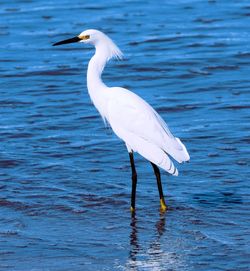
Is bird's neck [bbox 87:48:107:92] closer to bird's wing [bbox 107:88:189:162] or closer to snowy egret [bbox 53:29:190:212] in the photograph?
snowy egret [bbox 53:29:190:212]

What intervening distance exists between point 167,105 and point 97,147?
1847 millimetres

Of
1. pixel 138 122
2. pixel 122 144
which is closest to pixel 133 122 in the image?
pixel 138 122

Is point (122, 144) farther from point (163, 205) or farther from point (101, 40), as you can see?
point (163, 205)

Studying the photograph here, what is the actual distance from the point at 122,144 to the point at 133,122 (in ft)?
6.50

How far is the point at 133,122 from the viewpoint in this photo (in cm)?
817

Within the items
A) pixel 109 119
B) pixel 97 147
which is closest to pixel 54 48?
pixel 97 147

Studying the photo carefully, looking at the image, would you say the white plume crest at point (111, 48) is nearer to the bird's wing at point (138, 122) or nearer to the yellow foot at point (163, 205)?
the bird's wing at point (138, 122)

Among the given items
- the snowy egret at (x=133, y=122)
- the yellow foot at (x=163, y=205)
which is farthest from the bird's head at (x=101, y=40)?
the yellow foot at (x=163, y=205)

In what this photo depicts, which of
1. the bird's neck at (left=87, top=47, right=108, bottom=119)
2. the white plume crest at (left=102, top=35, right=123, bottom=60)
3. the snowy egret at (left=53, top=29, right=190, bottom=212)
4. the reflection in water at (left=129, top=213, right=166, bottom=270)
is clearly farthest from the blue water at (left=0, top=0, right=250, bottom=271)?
the white plume crest at (left=102, top=35, right=123, bottom=60)

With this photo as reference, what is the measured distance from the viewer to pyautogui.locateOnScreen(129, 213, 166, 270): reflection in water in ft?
22.1

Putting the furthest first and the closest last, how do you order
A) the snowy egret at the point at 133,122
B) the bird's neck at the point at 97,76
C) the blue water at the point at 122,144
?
the bird's neck at the point at 97,76 < the snowy egret at the point at 133,122 < the blue water at the point at 122,144

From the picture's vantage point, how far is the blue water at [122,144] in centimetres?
707

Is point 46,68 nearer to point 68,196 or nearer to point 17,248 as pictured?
point 68,196

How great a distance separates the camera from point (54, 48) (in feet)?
49.7
